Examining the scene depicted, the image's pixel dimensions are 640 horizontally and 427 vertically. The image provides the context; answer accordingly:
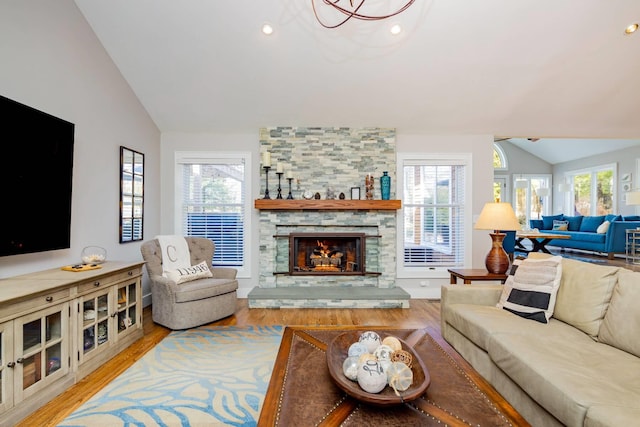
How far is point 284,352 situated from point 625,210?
33.8 feet

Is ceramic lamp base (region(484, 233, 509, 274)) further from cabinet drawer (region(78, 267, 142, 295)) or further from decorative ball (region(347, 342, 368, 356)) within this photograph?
cabinet drawer (region(78, 267, 142, 295))

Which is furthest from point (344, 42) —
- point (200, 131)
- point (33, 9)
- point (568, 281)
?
point (568, 281)

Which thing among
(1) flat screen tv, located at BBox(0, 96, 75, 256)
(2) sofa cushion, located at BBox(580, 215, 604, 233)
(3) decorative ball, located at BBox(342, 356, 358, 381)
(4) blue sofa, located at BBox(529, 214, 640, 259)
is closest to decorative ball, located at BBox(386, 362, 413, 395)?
(3) decorative ball, located at BBox(342, 356, 358, 381)

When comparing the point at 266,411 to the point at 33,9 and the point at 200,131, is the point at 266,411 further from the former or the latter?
the point at 200,131

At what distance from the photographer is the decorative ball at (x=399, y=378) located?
130 centimetres

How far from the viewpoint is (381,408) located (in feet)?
4.15

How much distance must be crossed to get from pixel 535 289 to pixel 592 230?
767cm

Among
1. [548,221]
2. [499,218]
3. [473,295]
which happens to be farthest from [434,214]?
[548,221]

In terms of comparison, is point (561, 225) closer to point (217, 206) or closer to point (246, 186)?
point (246, 186)

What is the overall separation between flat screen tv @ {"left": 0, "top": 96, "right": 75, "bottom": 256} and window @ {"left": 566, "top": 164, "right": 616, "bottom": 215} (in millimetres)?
11606

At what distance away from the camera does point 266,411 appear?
4.04ft

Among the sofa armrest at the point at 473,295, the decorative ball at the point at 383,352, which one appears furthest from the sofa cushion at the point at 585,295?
the decorative ball at the point at 383,352

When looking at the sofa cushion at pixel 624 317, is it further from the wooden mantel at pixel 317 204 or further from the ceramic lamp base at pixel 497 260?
the wooden mantel at pixel 317 204

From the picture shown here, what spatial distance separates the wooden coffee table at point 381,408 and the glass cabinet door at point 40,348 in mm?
1575
